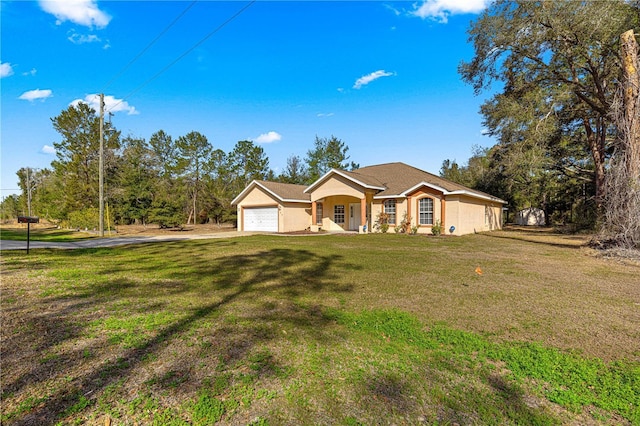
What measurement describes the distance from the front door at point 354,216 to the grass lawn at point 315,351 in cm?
1715

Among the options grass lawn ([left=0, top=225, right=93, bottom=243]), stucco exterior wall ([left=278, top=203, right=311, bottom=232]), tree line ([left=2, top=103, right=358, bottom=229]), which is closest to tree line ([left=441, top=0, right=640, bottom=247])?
stucco exterior wall ([left=278, top=203, right=311, bottom=232])

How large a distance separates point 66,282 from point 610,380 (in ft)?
26.5

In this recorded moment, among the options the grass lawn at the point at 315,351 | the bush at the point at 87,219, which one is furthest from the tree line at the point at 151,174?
the grass lawn at the point at 315,351

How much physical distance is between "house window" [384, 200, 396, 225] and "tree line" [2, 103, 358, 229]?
682 inches

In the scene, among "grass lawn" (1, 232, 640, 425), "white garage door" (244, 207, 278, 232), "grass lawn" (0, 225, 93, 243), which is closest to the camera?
"grass lawn" (1, 232, 640, 425)

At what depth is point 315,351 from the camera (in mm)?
3361

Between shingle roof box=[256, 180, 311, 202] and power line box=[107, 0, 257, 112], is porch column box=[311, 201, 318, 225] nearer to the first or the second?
shingle roof box=[256, 180, 311, 202]

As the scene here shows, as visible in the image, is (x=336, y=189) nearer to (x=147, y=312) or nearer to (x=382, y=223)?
(x=382, y=223)

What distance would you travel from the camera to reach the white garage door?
24.3 meters

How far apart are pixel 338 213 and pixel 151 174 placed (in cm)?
2427

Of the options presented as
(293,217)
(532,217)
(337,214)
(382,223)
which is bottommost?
(382,223)

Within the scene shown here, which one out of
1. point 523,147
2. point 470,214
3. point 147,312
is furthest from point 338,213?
point 147,312

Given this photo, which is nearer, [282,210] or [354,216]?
[282,210]

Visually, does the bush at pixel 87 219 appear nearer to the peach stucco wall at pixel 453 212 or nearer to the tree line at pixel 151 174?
the tree line at pixel 151 174
